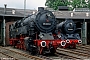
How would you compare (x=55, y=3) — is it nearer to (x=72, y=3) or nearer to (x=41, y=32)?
(x=72, y=3)

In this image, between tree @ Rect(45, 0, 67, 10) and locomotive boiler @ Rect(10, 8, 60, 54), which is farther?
tree @ Rect(45, 0, 67, 10)

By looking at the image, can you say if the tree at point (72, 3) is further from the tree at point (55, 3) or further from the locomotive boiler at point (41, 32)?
the locomotive boiler at point (41, 32)

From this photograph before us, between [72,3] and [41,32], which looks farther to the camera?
[72,3]

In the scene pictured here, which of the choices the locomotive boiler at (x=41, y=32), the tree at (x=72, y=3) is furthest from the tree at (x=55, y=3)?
the locomotive boiler at (x=41, y=32)

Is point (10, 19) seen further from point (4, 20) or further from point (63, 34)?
point (63, 34)

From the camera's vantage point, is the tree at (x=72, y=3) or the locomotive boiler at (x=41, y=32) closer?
the locomotive boiler at (x=41, y=32)

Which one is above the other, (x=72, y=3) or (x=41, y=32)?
(x=72, y=3)

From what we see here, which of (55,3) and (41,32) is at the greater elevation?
(55,3)

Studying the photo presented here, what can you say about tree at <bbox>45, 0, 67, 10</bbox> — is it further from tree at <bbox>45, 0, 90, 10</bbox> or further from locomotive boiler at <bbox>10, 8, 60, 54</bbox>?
locomotive boiler at <bbox>10, 8, 60, 54</bbox>

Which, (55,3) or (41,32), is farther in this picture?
(55,3)

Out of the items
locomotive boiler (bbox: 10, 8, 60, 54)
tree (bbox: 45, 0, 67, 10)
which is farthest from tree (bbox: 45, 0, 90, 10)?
locomotive boiler (bbox: 10, 8, 60, 54)

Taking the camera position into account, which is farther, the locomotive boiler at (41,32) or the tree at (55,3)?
the tree at (55,3)

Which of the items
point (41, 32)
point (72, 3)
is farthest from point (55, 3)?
point (41, 32)

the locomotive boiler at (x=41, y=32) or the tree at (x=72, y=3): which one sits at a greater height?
the tree at (x=72, y=3)
